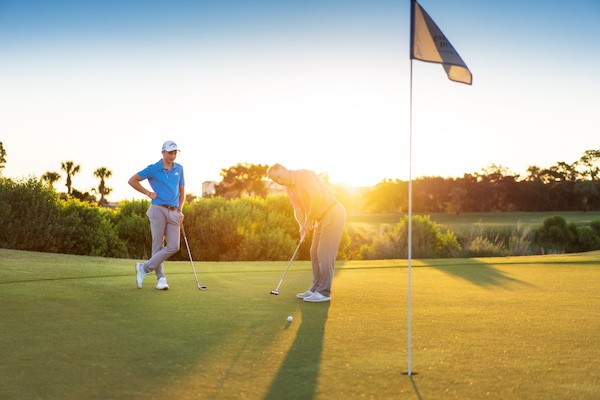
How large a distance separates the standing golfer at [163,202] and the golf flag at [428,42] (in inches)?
208

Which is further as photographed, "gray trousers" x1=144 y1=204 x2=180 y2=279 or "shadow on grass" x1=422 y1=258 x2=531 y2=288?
"shadow on grass" x1=422 y1=258 x2=531 y2=288

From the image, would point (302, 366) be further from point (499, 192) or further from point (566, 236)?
point (499, 192)

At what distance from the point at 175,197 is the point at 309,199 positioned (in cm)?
238

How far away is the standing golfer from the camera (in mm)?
10406

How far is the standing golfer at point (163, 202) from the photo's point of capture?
1041cm

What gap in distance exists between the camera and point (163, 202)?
10.6m

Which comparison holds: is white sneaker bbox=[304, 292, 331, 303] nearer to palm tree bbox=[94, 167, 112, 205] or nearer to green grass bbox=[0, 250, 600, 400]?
green grass bbox=[0, 250, 600, 400]

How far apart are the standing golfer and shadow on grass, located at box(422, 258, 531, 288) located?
5695 millimetres

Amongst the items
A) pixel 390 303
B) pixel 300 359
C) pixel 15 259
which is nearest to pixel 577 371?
pixel 300 359

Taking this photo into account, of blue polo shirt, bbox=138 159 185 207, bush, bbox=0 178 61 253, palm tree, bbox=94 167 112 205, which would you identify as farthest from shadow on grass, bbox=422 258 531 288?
palm tree, bbox=94 167 112 205

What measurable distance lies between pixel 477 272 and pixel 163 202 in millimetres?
7503

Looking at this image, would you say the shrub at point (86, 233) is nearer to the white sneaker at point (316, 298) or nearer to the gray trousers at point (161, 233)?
the gray trousers at point (161, 233)

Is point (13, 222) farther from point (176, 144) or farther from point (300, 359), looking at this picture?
point (300, 359)

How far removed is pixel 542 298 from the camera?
1018 centimetres
